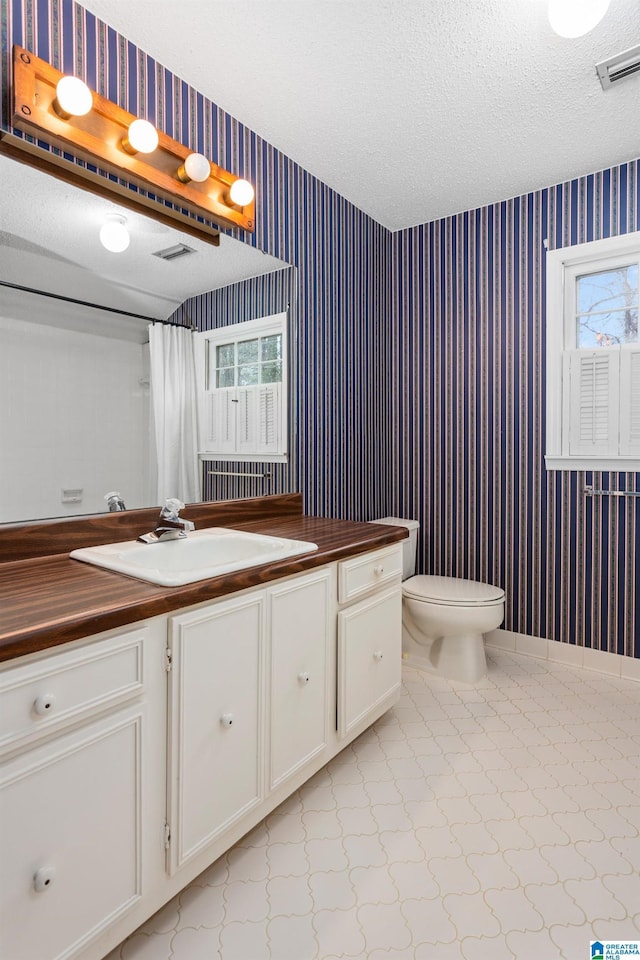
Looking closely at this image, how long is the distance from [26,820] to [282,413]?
168 cm

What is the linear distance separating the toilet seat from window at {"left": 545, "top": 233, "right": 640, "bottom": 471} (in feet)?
2.34

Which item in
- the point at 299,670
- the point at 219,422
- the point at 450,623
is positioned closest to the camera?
the point at 299,670

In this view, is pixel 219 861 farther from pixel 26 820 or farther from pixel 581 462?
pixel 581 462

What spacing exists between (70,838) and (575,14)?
7.52 ft

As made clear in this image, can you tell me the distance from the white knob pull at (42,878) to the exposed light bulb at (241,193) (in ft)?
6.60

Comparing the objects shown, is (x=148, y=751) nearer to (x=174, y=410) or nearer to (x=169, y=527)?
(x=169, y=527)

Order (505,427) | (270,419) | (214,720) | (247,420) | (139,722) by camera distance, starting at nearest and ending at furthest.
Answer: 1. (139,722)
2. (214,720)
3. (247,420)
4. (270,419)
5. (505,427)

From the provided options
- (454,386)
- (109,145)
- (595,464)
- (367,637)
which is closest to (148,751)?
(367,637)

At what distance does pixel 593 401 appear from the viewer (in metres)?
2.44

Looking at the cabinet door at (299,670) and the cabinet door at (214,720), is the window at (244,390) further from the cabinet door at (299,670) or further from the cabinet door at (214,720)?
the cabinet door at (214,720)

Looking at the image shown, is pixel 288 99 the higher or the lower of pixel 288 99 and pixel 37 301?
the higher

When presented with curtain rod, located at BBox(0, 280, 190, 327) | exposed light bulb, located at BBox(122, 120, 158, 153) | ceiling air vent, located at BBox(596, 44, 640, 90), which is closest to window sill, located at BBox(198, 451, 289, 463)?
curtain rod, located at BBox(0, 280, 190, 327)

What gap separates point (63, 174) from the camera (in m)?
1.49

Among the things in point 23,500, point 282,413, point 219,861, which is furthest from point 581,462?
point 23,500
